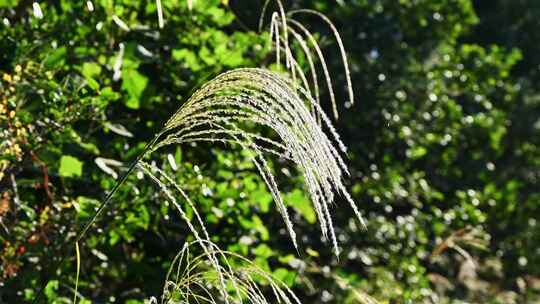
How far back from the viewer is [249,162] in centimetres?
307

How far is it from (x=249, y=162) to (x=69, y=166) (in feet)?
2.08

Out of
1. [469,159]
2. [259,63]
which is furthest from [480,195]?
[259,63]

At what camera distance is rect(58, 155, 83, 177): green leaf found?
2.63 meters

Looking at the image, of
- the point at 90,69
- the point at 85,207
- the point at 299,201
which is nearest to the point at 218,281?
the point at 85,207

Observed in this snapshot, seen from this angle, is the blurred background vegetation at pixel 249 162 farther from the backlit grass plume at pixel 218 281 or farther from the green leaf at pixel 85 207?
the backlit grass plume at pixel 218 281

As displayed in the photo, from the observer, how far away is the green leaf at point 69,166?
263 centimetres

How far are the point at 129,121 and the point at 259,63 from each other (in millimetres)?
521

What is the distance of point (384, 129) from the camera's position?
183 inches

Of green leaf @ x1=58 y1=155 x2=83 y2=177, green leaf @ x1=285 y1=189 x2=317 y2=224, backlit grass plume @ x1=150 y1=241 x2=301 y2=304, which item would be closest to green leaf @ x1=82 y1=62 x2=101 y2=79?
green leaf @ x1=58 y1=155 x2=83 y2=177

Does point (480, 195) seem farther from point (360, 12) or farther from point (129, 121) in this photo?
point (129, 121)

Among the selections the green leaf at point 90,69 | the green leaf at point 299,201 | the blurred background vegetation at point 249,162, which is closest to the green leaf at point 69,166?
the blurred background vegetation at point 249,162

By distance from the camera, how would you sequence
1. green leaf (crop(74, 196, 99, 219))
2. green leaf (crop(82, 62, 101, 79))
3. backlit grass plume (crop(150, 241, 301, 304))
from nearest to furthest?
backlit grass plume (crop(150, 241, 301, 304)) → green leaf (crop(74, 196, 99, 219)) → green leaf (crop(82, 62, 101, 79))

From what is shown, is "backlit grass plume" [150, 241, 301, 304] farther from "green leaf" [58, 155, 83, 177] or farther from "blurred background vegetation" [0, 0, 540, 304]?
"green leaf" [58, 155, 83, 177]

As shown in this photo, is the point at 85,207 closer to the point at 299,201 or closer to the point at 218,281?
the point at 218,281
